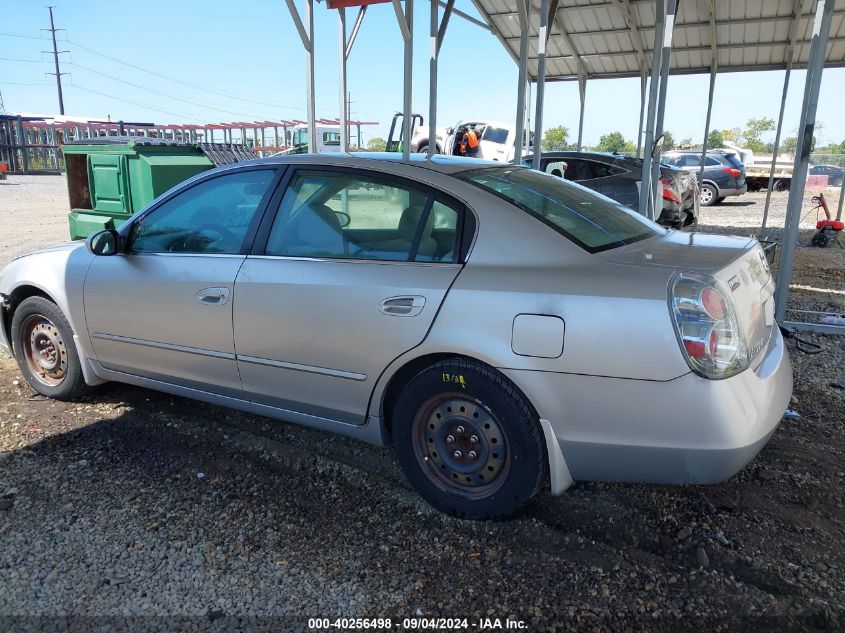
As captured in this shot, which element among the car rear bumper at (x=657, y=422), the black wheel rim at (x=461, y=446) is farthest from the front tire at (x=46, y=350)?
the car rear bumper at (x=657, y=422)

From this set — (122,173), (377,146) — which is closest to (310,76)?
(122,173)

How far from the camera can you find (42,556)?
2629 millimetres

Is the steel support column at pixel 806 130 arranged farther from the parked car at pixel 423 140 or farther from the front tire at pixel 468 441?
the parked car at pixel 423 140

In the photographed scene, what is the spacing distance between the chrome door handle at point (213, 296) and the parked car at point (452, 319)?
0.05ft

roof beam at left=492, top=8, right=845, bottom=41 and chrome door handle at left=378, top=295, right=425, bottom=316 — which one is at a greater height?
roof beam at left=492, top=8, right=845, bottom=41

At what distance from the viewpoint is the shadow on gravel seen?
92.2 inches

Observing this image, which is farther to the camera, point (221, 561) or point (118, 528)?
point (118, 528)

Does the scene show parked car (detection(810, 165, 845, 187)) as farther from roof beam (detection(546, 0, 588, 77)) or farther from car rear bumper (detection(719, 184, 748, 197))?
roof beam (detection(546, 0, 588, 77))

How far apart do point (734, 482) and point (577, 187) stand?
5.69 feet

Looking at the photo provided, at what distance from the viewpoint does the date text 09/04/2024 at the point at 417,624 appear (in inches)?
88.0

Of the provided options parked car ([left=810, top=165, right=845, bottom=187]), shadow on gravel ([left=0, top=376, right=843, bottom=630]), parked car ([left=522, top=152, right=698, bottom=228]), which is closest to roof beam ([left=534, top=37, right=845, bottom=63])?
parked car ([left=522, top=152, right=698, bottom=228])

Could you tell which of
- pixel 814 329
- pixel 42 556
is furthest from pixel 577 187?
pixel 814 329

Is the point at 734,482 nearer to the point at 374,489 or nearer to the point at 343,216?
the point at 374,489

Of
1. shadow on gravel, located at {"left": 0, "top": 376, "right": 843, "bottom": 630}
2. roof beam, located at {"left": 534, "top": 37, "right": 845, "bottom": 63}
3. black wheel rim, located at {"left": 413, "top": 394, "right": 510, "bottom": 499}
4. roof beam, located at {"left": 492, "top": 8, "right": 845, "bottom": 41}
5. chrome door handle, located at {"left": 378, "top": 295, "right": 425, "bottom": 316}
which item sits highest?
roof beam, located at {"left": 492, "top": 8, "right": 845, "bottom": 41}
